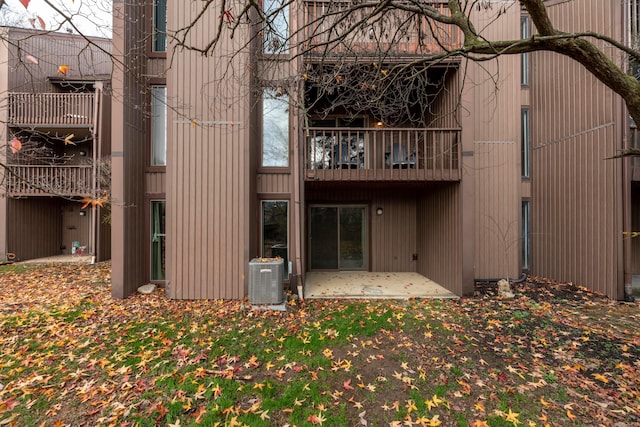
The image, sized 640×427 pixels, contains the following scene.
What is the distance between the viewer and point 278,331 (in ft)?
13.7

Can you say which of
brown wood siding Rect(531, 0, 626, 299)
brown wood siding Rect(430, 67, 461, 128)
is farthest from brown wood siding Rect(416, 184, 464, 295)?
brown wood siding Rect(531, 0, 626, 299)

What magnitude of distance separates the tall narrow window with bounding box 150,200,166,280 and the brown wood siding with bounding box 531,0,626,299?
979 centimetres

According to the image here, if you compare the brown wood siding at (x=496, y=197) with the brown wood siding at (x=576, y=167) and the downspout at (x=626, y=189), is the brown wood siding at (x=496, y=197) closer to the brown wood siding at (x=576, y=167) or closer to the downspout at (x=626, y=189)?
the brown wood siding at (x=576, y=167)

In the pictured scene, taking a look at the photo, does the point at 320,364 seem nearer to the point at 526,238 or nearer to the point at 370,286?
the point at 370,286

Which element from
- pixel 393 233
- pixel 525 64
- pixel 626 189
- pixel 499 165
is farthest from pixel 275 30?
pixel 525 64

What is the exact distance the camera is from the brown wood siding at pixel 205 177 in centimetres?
570

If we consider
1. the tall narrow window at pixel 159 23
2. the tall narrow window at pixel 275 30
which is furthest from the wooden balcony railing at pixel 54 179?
the tall narrow window at pixel 275 30

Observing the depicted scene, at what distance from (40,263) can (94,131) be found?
5.08 metres

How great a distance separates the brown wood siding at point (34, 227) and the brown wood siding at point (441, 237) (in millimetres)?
14184

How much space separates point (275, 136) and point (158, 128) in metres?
2.82

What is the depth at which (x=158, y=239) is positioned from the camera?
255 inches

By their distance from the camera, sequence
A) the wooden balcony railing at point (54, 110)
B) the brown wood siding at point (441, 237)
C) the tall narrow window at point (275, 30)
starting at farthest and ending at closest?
1. the wooden balcony railing at point (54, 110)
2. the brown wood siding at point (441, 237)
3. the tall narrow window at point (275, 30)

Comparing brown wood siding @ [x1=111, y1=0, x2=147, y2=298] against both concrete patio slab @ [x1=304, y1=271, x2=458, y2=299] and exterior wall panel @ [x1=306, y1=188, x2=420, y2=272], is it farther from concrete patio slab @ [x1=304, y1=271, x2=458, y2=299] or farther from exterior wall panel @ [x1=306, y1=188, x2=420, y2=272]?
exterior wall panel @ [x1=306, y1=188, x2=420, y2=272]

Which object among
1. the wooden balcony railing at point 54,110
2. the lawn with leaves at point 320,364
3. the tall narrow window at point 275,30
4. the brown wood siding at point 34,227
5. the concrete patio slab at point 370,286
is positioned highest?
the wooden balcony railing at point 54,110
